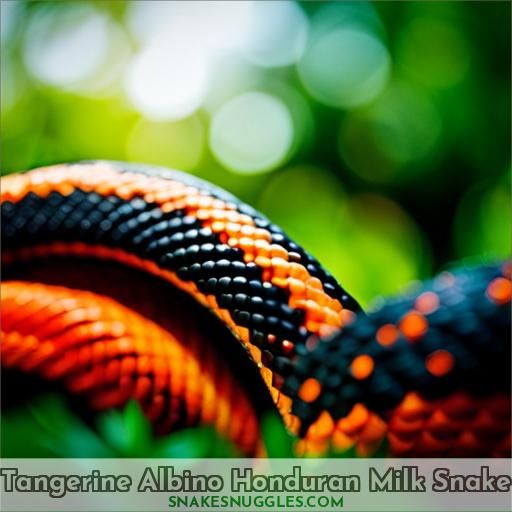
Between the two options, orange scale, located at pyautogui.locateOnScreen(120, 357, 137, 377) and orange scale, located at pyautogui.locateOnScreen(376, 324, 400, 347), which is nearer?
orange scale, located at pyautogui.locateOnScreen(376, 324, 400, 347)

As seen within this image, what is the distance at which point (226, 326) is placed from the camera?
1.22 feet

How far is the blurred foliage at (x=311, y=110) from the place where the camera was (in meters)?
0.82

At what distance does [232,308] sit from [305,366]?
72 mm

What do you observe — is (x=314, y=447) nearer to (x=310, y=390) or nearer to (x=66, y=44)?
(x=310, y=390)

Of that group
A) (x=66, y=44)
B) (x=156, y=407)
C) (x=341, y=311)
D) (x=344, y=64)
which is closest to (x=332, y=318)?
(x=341, y=311)

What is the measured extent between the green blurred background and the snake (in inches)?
12.1

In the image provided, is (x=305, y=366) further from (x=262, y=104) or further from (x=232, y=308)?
(x=262, y=104)

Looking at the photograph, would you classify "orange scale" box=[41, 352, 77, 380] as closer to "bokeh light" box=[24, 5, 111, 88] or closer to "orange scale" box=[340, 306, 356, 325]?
"orange scale" box=[340, 306, 356, 325]

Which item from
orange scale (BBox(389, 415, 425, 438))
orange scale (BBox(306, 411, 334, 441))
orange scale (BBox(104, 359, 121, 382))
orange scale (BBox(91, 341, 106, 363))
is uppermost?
orange scale (BBox(389, 415, 425, 438))

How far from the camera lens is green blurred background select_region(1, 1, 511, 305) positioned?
0.82 m

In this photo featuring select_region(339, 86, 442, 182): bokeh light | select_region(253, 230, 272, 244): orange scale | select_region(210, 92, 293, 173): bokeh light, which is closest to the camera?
select_region(253, 230, 272, 244): orange scale

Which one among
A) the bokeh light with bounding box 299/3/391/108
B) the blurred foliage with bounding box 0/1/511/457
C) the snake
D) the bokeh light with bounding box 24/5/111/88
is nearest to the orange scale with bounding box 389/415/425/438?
the snake

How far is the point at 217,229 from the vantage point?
0.38 metres

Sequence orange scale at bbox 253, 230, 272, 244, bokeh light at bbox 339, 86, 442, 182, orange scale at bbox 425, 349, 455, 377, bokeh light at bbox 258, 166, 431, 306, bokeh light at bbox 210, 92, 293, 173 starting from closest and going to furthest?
orange scale at bbox 425, 349, 455, 377 < orange scale at bbox 253, 230, 272, 244 < bokeh light at bbox 258, 166, 431, 306 < bokeh light at bbox 210, 92, 293, 173 < bokeh light at bbox 339, 86, 442, 182
